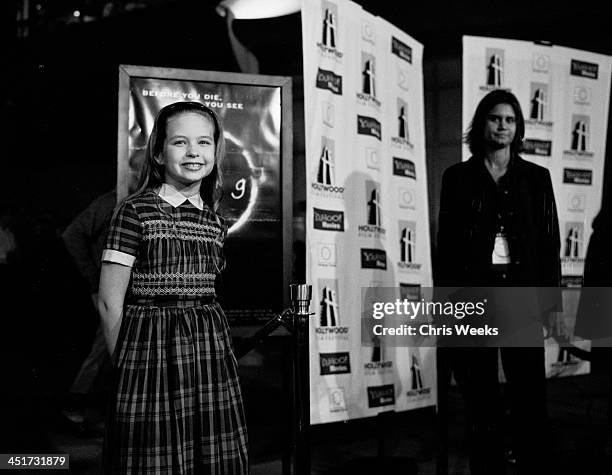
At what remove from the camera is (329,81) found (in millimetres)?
3475

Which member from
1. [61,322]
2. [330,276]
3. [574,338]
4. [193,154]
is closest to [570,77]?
[574,338]

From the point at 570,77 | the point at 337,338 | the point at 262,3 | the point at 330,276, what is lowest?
the point at 337,338

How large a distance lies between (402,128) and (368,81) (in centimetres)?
36

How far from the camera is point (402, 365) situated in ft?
12.5

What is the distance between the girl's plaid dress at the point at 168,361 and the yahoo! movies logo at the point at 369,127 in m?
1.66

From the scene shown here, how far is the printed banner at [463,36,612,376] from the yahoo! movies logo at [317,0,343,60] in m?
0.76

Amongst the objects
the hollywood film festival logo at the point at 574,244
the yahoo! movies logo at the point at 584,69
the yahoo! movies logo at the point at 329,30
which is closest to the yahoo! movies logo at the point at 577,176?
the hollywood film festival logo at the point at 574,244

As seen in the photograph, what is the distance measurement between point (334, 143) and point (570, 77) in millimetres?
1477

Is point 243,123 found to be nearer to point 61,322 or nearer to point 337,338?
point 337,338

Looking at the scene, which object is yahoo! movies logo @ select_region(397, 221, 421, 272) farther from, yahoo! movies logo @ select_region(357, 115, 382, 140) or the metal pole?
the metal pole

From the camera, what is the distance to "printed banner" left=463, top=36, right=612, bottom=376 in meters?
3.82

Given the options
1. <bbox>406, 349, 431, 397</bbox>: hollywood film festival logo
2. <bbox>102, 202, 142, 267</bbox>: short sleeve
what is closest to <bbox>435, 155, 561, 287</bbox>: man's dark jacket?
<bbox>406, 349, 431, 397</bbox>: hollywood film festival logo

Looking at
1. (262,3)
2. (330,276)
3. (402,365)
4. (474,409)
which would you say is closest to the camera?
(474,409)

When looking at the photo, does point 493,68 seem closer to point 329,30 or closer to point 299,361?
point 329,30
